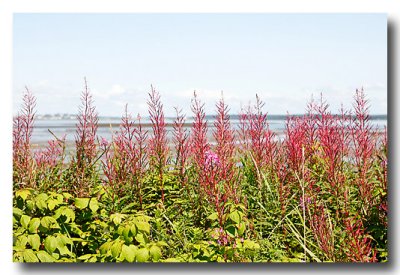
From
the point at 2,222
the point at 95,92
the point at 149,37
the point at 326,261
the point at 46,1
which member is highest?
the point at 46,1

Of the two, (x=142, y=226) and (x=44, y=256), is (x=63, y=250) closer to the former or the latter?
(x=44, y=256)

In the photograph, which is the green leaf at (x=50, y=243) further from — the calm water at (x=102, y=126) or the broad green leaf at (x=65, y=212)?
the calm water at (x=102, y=126)

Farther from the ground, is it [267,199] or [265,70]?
[265,70]

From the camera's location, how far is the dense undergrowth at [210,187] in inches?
104

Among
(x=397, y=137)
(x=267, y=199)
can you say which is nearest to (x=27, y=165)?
(x=267, y=199)

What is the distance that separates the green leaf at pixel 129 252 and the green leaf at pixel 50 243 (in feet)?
1.39

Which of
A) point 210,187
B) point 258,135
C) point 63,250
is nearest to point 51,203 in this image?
point 63,250

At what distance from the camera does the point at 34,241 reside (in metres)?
→ 2.58

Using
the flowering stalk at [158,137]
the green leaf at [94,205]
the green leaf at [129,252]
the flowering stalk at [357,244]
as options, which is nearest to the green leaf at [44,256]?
the green leaf at [94,205]

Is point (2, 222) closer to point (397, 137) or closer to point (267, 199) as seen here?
point (267, 199)

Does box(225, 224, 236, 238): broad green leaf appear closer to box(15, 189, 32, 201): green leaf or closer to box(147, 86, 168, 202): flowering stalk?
box(147, 86, 168, 202): flowering stalk

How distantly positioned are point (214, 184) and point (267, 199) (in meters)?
0.34

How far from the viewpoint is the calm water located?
2688mm

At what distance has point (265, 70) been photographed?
2.79 meters
